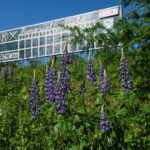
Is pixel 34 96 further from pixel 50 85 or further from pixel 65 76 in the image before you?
pixel 65 76

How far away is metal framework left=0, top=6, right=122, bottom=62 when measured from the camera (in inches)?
965

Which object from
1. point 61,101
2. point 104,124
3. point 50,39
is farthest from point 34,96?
point 50,39

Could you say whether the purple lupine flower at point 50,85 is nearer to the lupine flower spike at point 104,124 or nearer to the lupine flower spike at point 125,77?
the lupine flower spike at point 125,77

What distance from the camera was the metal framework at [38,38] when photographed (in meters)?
24.5

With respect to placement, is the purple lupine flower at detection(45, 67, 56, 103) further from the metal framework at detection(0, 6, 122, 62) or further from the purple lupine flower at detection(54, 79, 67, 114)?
the metal framework at detection(0, 6, 122, 62)

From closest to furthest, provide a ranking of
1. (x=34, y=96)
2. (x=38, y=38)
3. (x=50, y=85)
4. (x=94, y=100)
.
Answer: (x=50, y=85)
(x=34, y=96)
(x=94, y=100)
(x=38, y=38)

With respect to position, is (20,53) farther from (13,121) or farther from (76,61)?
(13,121)

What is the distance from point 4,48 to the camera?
30.6 meters

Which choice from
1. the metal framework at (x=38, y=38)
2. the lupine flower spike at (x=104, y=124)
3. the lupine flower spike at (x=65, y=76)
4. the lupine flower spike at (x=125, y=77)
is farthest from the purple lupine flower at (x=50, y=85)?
the metal framework at (x=38, y=38)

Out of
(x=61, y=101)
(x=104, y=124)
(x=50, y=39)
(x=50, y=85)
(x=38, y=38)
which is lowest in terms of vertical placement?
(x=104, y=124)

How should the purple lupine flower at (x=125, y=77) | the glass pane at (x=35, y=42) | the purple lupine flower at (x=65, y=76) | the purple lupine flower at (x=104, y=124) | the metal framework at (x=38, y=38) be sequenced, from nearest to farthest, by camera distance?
the purple lupine flower at (x=104, y=124) → the purple lupine flower at (x=65, y=76) → the purple lupine flower at (x=125, y=77) → the metal framework at (x=38, y=38) → the glass pane at (x=35, y=42)

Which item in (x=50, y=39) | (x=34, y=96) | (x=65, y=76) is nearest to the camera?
(x=65, y=76)

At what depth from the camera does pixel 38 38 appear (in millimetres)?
26859

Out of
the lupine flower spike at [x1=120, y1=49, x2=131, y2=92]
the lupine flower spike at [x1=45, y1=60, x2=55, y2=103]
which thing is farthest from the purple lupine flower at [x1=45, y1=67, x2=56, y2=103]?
the lupine flower spike at [x1=120, y1=49, x2=131, y2=92]
